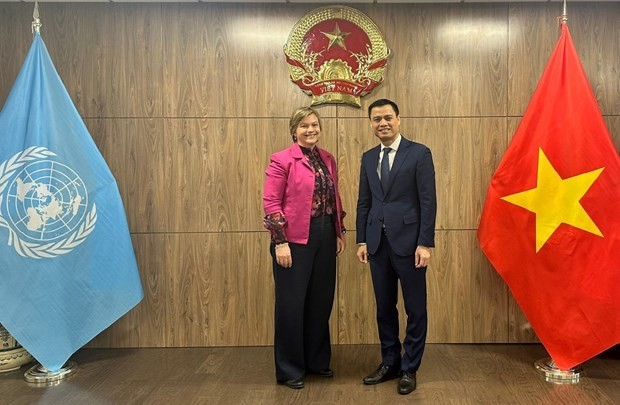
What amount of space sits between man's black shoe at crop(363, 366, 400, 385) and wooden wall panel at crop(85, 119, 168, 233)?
1.88 metres

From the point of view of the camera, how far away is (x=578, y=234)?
10.2 feet

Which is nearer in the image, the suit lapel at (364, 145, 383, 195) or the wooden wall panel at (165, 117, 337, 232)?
the suit lapel at (364, 145, 383, 195)

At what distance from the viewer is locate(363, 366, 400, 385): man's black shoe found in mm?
2951

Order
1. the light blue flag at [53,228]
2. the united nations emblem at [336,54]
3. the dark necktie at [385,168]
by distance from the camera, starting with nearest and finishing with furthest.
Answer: the dark necktie at [385,168]
the light blue flag at [53,228]
the united nations emblem at [336,54]

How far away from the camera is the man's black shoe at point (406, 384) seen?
9.25 feet

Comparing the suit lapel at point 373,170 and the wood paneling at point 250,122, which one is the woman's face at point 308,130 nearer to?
the suit lapel at point 373,170

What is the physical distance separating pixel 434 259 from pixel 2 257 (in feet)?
9.14

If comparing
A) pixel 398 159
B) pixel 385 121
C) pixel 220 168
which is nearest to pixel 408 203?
pixel 398 159

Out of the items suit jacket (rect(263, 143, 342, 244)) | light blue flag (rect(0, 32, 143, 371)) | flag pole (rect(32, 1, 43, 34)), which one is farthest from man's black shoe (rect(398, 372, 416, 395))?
flag pole (rect(32, 1, 43, 34))

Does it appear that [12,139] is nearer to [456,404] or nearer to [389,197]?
[389,197]

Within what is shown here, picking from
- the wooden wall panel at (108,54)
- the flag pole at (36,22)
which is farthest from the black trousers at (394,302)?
the flag pole at (36,22)

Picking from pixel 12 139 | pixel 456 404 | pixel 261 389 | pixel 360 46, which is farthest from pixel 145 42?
pixel 456 404

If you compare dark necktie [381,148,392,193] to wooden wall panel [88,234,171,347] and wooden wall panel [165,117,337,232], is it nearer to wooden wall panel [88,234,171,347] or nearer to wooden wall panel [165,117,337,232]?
wooden wall panel [165,117,337,232]

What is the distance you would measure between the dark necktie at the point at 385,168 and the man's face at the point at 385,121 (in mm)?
70
